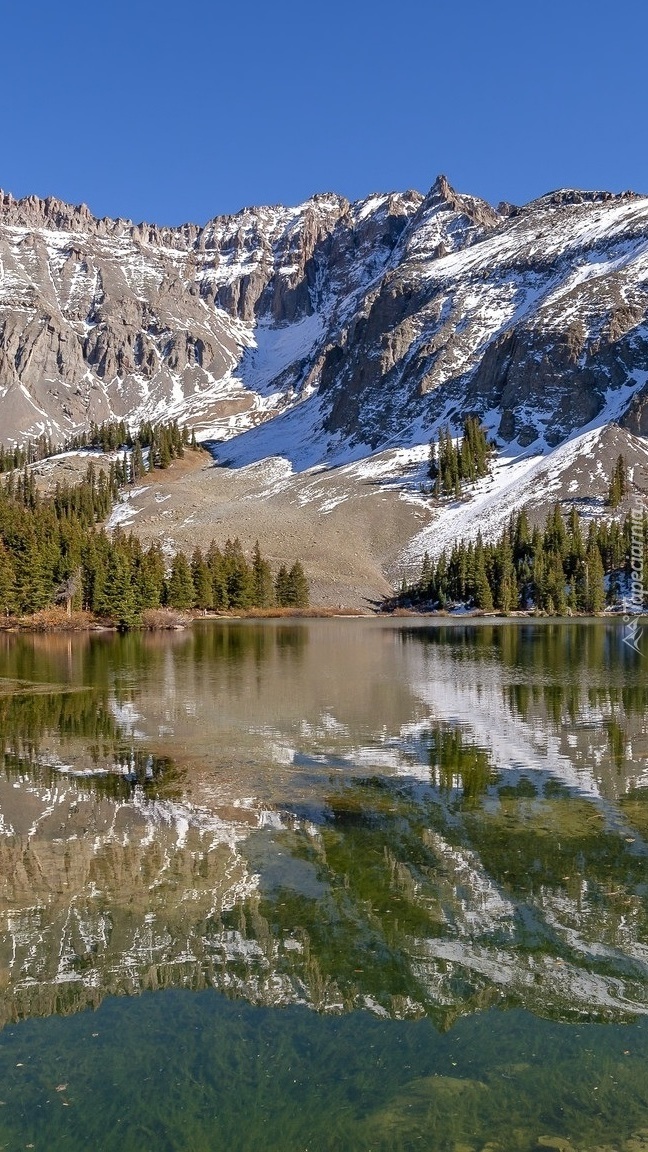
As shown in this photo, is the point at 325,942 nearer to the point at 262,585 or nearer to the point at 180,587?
the point at 180,587

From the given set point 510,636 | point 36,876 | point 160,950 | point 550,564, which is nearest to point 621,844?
point 160,950

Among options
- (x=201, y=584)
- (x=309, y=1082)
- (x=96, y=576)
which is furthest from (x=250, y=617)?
(x=309, y=1082)

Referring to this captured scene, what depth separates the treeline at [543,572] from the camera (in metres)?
152

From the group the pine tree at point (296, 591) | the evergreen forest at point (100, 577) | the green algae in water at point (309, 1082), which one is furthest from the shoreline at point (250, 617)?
the green algae in water at point (309, 1082)

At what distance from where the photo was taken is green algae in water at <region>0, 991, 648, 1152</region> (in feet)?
29.4

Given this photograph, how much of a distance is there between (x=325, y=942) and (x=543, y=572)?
5719 inches

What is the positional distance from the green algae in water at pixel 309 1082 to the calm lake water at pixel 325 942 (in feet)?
0.11

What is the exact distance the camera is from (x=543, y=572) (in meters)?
153

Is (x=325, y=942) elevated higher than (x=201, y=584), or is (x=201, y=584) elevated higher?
(x=201, y=584)

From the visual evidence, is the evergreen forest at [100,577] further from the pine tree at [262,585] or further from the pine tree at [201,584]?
the pine tree at [262,585]

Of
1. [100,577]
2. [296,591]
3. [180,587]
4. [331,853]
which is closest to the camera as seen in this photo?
[331,853]

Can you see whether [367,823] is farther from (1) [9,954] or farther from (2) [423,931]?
(1) [9,954]

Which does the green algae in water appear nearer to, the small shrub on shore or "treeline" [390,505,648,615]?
the small shrub on shore

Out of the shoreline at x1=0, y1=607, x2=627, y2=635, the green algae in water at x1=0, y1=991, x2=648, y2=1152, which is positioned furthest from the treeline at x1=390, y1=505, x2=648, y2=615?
the green algae in water at x1=0, y1=991, x2=648, y2=1152
